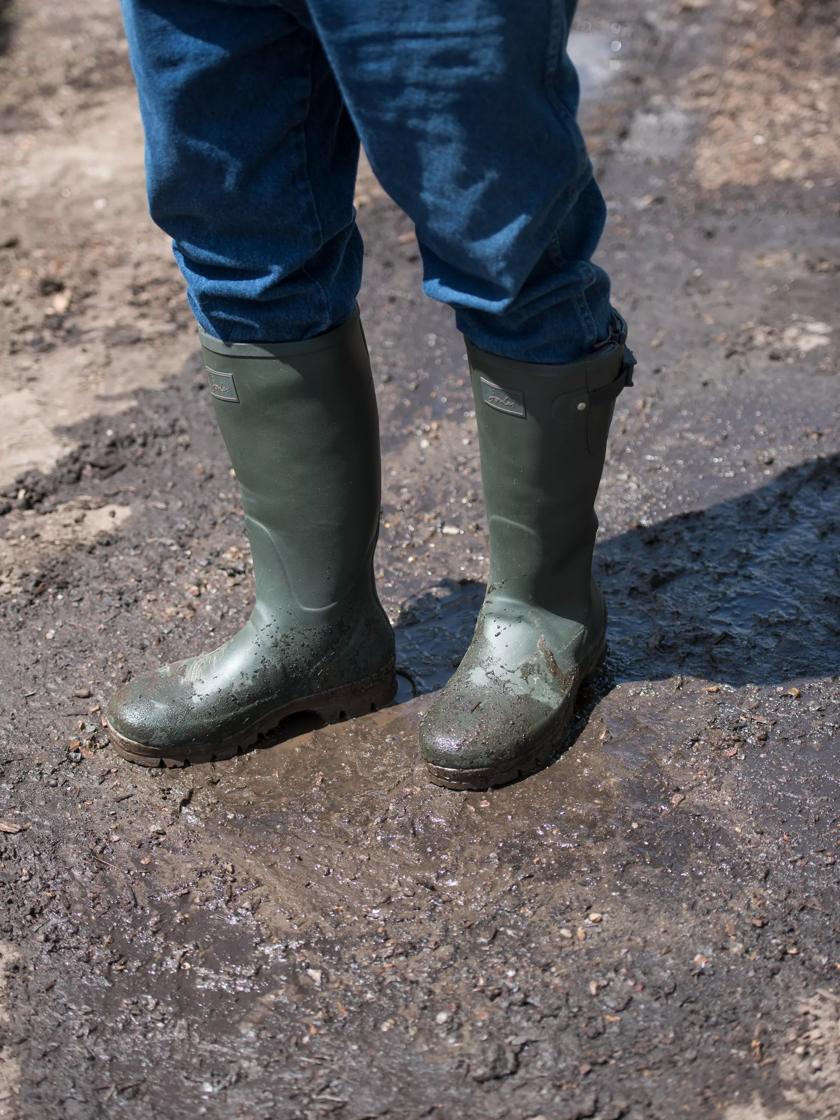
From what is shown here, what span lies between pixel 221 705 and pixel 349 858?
32cm

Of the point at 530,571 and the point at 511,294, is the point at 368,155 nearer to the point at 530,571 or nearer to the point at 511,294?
the point at 511,294

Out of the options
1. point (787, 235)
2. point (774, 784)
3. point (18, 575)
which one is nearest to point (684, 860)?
point (774, 784)

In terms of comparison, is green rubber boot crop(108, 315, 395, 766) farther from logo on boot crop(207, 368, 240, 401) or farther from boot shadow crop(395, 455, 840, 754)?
boot shadow crop(395, 455, 840, 754)

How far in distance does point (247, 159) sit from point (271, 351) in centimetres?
28

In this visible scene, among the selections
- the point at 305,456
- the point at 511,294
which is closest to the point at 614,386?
the point at 511,294

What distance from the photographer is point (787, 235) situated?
135 inches

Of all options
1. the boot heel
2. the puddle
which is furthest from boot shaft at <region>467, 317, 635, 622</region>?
the puddle

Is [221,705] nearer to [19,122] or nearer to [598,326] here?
[598,326]

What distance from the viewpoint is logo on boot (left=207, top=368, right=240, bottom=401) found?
1.75 meters

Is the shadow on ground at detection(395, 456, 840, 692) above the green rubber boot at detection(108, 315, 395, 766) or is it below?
below

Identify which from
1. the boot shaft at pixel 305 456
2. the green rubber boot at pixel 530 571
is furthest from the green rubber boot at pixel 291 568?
the green rubber boot at pixel 530 571

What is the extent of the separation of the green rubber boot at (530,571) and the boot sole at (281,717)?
127mm

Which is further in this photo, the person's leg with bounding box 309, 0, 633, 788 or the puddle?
the puddle

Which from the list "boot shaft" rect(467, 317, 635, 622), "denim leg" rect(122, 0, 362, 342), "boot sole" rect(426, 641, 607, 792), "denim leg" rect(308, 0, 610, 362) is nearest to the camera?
"denim leg" rect(308, 0, 610, 362)
